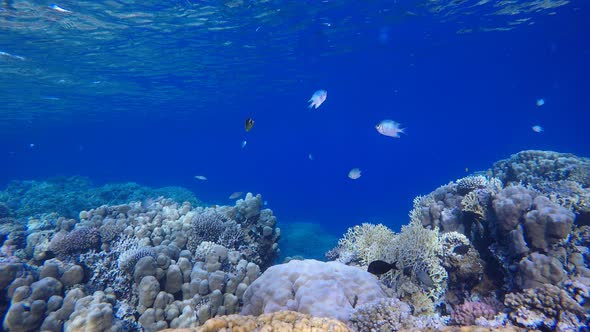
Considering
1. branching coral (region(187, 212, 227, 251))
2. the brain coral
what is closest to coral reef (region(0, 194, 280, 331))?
branching coral (region(187, 212, 227, 251))

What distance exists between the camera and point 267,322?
10.5ft

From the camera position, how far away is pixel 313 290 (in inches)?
185

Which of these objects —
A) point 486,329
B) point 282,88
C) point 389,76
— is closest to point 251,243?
point 486,329

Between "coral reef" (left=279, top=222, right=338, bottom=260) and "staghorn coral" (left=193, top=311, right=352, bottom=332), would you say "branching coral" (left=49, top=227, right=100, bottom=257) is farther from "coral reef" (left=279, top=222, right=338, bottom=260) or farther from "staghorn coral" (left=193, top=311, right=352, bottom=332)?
"coral reef" (left=279, top=222, right=338, bottom=260)

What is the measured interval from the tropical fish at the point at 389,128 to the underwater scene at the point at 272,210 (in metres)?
0.08

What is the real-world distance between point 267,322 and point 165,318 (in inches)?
115

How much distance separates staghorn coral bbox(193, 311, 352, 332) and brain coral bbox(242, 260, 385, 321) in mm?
1216

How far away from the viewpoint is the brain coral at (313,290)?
4.48 metres

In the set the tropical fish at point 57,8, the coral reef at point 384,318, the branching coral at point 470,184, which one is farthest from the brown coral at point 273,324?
the tropical fish at point 57,8

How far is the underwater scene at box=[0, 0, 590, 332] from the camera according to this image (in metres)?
4.64

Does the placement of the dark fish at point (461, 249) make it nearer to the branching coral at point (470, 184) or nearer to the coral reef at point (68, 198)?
the branching coral at point (470, 184)

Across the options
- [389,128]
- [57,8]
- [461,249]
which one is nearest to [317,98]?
[389,128]

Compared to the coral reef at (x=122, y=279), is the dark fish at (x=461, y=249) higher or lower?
higher

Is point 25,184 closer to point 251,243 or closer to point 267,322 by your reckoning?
point 251,243
